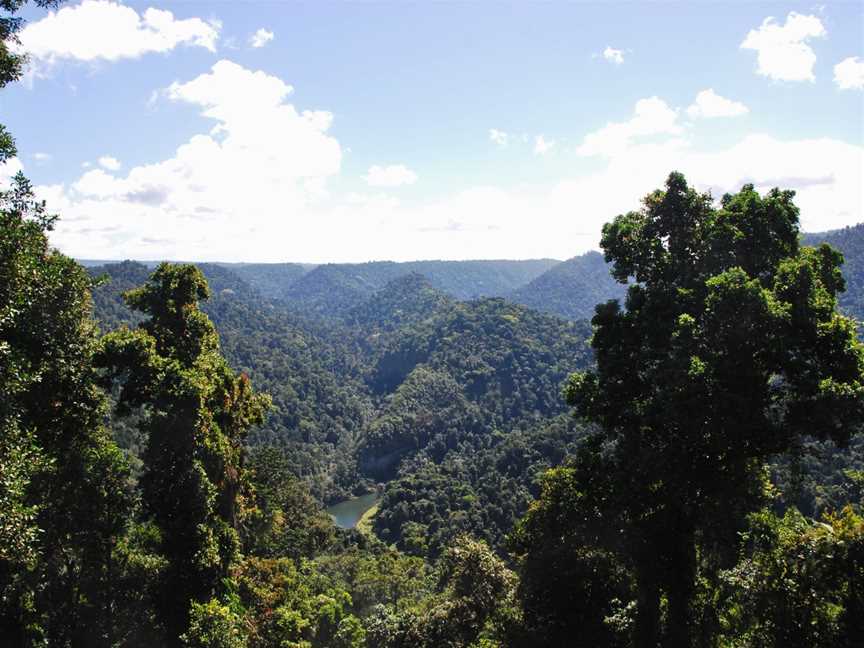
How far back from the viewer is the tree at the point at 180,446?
15.8m

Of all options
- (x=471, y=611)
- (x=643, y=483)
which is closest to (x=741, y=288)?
(x=643, y=483)

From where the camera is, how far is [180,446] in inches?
Result: 625

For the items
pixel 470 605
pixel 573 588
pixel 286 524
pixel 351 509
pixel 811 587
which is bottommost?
pixel 351 509

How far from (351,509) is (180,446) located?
99048mm

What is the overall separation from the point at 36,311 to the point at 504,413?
435ft

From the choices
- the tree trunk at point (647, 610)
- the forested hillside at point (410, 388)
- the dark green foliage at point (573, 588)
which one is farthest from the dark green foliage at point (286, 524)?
the forested hillside at point (410, 388)

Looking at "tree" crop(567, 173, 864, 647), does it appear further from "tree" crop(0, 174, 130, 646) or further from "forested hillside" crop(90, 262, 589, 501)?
"forested hillside" crop(90, 262, 589, 501)

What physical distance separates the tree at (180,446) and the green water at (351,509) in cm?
8505

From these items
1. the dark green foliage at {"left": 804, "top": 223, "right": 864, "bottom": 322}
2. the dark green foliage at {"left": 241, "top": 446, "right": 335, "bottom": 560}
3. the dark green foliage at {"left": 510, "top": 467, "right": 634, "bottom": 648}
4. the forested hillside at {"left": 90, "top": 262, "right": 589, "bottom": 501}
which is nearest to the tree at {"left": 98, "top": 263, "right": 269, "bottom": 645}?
the dark green foliage at {"left": 510, "top": 467, "right": 634, "bottom": 648}

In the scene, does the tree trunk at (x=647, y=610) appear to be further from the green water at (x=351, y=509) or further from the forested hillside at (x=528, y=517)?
the green water at (x=351, y=509)

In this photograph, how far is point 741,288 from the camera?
35.9ft

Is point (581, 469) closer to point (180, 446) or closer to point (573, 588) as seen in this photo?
point (573, 588)

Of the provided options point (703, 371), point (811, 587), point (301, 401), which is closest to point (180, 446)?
point (703, 371)

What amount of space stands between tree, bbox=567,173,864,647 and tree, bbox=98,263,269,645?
10.4m
